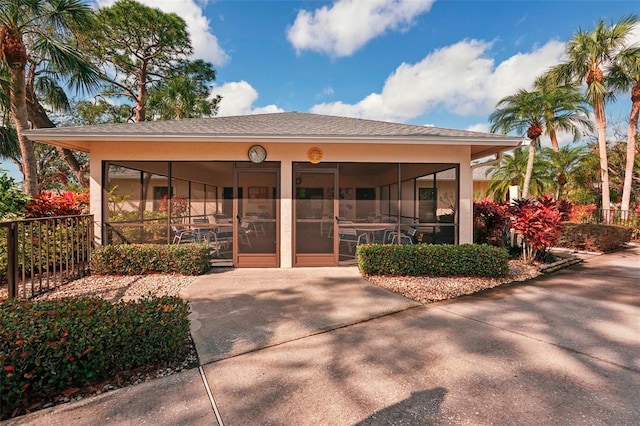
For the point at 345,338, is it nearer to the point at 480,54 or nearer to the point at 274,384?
the point at 274,384

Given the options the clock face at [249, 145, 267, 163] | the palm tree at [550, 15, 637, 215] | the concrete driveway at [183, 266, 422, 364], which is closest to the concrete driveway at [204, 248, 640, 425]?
the concrete driveway at [183, 266, 422, 364]

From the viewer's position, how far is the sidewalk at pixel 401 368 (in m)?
2.10

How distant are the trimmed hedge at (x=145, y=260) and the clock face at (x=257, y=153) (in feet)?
7.31

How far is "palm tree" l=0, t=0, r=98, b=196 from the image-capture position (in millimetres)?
7178

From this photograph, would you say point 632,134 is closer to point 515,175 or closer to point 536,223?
point 515,175

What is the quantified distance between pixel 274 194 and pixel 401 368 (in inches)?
189

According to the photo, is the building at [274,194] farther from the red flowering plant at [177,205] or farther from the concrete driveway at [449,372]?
the concrete driveway at [449,372]

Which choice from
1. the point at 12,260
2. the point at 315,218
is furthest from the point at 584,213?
the point at 12,260

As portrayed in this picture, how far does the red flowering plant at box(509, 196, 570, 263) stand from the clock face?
5842mm

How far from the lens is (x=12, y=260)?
418 centimetres

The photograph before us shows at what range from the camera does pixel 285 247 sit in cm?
673

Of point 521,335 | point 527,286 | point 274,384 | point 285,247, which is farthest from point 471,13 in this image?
point 274,384

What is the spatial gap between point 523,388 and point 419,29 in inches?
510

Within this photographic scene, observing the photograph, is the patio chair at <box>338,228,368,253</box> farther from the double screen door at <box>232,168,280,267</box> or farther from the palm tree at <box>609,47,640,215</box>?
the palm tree at <box>609,47,640,215</box>
